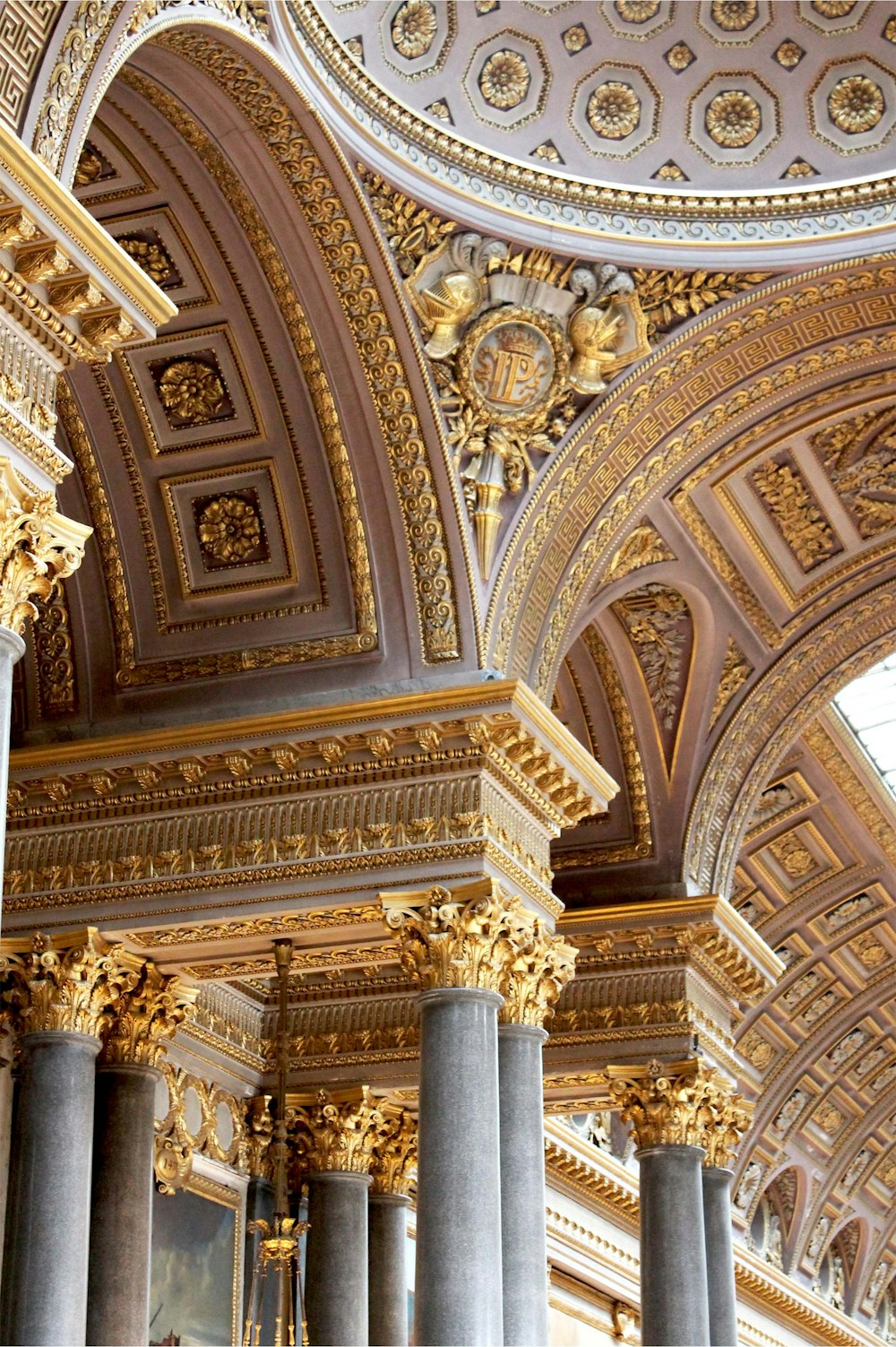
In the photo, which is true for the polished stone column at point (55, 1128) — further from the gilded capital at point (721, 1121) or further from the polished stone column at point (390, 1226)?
the gilded capital at point (721, 1121)

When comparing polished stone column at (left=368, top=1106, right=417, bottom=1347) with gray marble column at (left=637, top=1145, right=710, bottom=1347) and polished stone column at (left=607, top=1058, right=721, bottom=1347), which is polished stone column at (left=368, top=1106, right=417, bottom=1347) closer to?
polished stone column at (left=607, top=1058, right=721, bottom=1347)

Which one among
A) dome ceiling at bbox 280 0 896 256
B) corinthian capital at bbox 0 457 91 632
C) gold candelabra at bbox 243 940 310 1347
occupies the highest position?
dome ceiling at bbox 280 0 896 256

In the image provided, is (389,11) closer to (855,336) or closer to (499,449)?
(499,449)

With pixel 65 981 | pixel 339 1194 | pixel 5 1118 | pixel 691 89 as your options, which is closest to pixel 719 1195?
pixel 339 1194

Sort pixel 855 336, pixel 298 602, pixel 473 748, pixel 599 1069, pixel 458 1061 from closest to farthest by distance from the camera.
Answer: pixel 458 1061 < pixel 473 748 < pixel 298 602 < pixel 855 336 < pixel 599 1069

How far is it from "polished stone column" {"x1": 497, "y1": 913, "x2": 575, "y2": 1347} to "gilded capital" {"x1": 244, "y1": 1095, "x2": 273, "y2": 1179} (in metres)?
3.94

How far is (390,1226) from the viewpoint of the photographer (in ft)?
52.9

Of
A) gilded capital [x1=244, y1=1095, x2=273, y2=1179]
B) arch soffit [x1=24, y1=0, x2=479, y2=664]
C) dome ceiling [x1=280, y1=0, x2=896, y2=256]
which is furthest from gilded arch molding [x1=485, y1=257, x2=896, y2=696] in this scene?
gilded capital [x1=244, y1=1095, x2=273, y2=1179]

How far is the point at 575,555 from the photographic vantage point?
45.5 feet

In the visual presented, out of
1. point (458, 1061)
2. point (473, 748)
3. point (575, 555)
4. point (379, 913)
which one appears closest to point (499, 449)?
point (575, 555)

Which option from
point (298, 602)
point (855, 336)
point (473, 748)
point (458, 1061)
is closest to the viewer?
point (458, 1061)

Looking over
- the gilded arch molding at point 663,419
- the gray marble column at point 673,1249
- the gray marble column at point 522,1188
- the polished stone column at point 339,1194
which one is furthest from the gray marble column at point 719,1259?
the gilded arch molding at point 663,419

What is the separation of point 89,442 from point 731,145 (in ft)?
15.2

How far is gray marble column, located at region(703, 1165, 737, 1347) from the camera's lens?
16.1m
